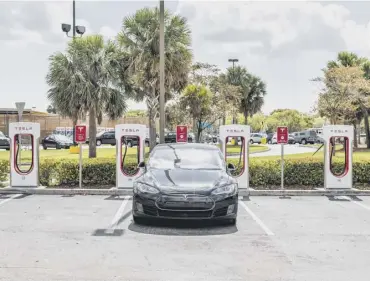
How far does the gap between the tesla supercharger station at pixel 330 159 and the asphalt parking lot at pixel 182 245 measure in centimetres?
239

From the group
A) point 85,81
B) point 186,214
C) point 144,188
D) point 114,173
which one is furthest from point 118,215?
point 85,81

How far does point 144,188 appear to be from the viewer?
8148 mm

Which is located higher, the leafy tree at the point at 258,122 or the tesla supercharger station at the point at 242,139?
the leafy tree at the point at 258,122

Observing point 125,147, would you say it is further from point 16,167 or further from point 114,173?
point 16,167

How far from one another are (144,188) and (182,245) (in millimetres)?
1532

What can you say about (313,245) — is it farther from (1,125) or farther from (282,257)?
(1,125)

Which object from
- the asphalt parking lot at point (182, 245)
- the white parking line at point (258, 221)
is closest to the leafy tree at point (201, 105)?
the white parking line at point (258, 221)

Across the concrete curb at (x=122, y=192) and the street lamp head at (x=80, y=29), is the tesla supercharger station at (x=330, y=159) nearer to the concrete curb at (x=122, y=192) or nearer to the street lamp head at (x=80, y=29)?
the concrete curb at (x=122, y=192)

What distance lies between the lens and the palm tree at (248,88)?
49.4 meters

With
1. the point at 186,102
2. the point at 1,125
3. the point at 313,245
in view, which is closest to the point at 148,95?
the point at 186,102

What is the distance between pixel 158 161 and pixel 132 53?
56.1 ft

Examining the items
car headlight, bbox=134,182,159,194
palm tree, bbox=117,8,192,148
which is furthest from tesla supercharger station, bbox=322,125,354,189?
palm tree, bbox=117,8,192,148

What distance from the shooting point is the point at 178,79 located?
26.1 m

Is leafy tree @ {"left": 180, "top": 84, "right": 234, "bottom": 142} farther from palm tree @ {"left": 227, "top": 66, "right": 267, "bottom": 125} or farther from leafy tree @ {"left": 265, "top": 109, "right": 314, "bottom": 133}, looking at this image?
leafy tree @ {"left": 265, "top": 109, "right": 314, "bottom": 133}
